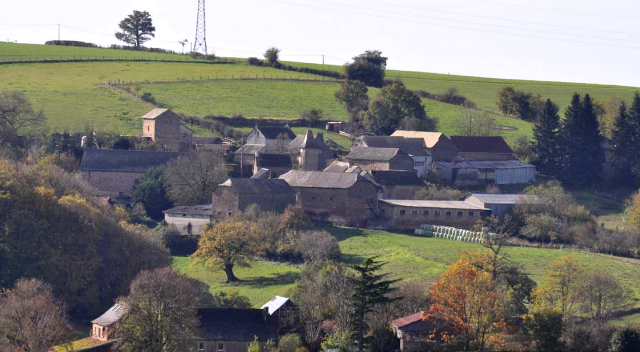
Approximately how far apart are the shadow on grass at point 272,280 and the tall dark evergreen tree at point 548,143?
34.3 m

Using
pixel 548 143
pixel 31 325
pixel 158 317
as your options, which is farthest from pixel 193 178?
pixel 548 143

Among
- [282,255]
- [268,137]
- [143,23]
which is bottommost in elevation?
[282,255]

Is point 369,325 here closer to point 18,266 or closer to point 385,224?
point 18,266

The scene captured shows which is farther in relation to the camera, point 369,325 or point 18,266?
point 18,266

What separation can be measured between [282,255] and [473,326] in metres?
19.3

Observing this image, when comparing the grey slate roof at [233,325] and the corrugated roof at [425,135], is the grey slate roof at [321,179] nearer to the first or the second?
the corrugated roof at [425,135]

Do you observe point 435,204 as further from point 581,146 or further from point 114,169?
point 114,169

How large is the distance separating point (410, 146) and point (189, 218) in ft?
70.4

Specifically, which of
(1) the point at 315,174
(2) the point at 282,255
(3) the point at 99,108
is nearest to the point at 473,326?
(2) the point at 282,255

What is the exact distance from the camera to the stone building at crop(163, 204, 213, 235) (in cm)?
6469

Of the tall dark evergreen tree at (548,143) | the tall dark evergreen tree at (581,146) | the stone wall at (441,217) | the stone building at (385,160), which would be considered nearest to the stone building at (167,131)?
the stone building at (385,160)

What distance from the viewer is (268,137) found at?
82.5m

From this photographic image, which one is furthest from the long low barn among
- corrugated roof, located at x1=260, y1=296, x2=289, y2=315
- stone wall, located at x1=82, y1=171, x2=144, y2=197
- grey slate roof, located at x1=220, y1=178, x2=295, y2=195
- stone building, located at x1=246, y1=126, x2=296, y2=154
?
corrugated roof, located at x1=260, y1=296, x2=289, y2=315

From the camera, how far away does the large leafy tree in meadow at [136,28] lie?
5007 inches
